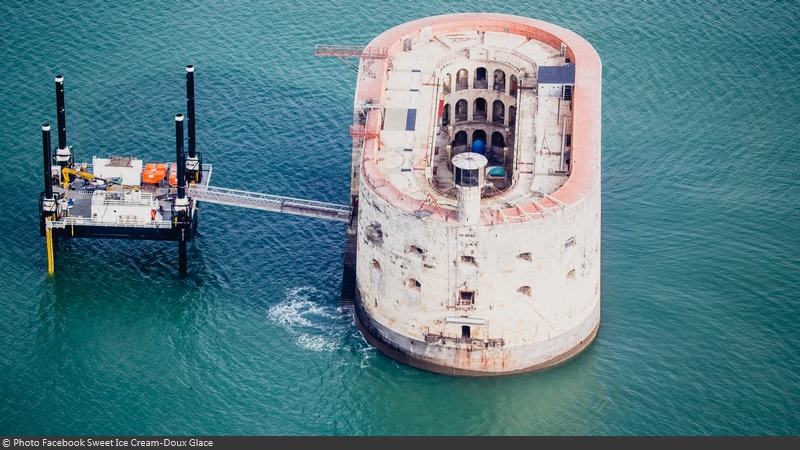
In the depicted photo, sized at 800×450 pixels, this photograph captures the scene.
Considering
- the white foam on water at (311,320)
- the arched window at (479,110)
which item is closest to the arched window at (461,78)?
the arched window at (479,110)

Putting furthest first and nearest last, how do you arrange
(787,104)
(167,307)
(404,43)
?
(787,104) → (404,43) → (167,307)

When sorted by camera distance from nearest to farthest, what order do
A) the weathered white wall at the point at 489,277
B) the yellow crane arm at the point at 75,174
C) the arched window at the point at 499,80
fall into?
the weathered white wall at the point at 489,277 < the yellow crane arm at the point at 75,174 < the arched window at the point at 499,80

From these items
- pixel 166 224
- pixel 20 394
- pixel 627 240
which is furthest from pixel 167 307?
pixel 627 240

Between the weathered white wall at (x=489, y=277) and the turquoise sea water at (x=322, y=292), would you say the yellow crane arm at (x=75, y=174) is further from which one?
the weathered white wall at (x=489, y=277)

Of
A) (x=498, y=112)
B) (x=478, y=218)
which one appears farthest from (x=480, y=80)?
(x=478, y=218)

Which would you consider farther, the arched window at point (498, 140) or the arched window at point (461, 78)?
the arched window at point (498, 140)

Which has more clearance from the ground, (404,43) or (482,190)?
(404,43)

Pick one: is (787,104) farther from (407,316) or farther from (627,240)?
(407,316)

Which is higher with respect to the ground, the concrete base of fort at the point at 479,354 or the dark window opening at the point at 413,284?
the dark window opening at the point at 413,284
